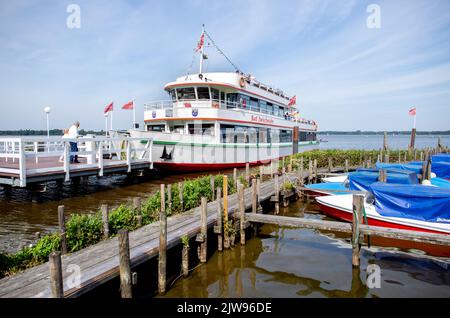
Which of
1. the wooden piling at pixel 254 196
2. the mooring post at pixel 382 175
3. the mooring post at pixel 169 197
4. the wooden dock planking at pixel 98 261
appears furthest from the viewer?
the mooring post at pixel 382 175

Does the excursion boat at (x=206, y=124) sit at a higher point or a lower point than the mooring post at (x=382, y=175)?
higher

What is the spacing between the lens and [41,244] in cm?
650

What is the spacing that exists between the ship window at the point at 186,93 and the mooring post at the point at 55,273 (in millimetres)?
18534

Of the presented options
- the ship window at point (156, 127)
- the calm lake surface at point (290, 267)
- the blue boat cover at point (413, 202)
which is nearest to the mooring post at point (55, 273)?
the calm lake surface at point (290, 267)

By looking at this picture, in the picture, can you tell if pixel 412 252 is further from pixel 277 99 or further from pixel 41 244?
pixel 277 99

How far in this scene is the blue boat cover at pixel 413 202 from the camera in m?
9.23

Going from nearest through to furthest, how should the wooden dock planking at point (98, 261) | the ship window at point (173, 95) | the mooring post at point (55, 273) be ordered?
the mooring post at point (55, 273) < the wooden dock planking at point (98, 261) < the ship window at point (173, 95)

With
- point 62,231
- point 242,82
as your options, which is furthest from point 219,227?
point 242,82

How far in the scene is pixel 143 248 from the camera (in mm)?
6703

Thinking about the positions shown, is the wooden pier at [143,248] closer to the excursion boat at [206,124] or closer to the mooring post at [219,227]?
the mooring post at [219,227]

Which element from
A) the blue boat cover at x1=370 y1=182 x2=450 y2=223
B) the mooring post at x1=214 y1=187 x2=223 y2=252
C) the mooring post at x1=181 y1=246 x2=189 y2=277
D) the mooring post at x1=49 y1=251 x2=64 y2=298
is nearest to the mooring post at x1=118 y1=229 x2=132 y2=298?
the mooring post at x1=49 y1=251 x2=64 y2=298

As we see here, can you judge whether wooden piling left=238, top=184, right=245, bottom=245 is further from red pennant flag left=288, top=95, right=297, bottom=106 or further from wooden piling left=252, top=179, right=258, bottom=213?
red pennant flag left=288, top=95, right=297, bottom=106

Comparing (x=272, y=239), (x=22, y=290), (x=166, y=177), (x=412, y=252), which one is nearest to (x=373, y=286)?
(x=412, y=252)

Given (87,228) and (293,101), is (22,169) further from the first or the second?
(293,101)
